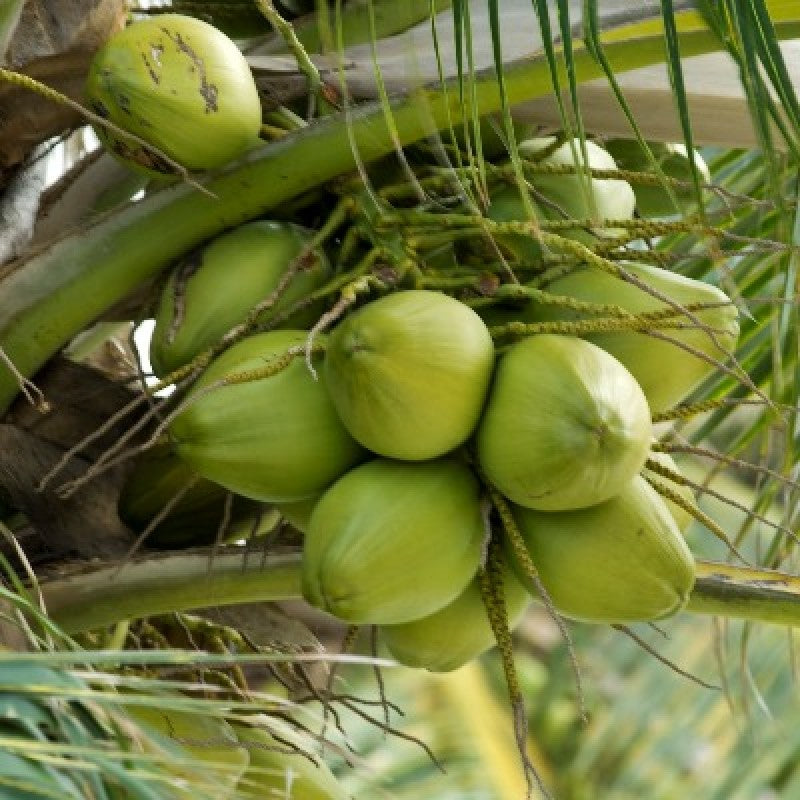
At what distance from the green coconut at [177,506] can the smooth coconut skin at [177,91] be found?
0.84 feet

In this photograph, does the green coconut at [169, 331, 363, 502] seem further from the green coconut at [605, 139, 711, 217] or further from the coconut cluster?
the green coconut at [605, 139, 711, 217]

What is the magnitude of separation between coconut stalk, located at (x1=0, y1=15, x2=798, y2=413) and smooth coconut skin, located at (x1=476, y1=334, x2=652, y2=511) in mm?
A: 207

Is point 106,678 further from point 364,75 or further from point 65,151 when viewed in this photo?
point 65,151

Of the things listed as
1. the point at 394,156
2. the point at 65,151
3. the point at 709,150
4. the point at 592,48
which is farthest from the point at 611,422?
the point at 65,151

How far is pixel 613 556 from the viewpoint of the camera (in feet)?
3.13

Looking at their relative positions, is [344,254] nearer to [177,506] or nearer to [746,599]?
[177,506]

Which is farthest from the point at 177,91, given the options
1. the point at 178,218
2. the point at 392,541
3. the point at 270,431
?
the point at 392,541

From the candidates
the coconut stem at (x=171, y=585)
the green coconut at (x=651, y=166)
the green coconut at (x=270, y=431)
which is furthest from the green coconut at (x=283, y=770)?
the green coconut at (x=651, y=166)

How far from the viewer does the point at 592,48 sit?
0.83m

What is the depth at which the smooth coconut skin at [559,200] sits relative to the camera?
1076 millimetres

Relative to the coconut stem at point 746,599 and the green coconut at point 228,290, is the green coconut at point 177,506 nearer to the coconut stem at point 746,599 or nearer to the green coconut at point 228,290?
the green coconut at point 228,290

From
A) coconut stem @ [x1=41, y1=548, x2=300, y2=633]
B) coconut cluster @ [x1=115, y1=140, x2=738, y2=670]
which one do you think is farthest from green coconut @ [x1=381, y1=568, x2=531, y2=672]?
coconut stem @ [x1=41, y1=548, x2=300, y2=633]

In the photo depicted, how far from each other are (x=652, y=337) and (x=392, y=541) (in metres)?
0.24

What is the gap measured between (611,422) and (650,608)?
0.15 meters
